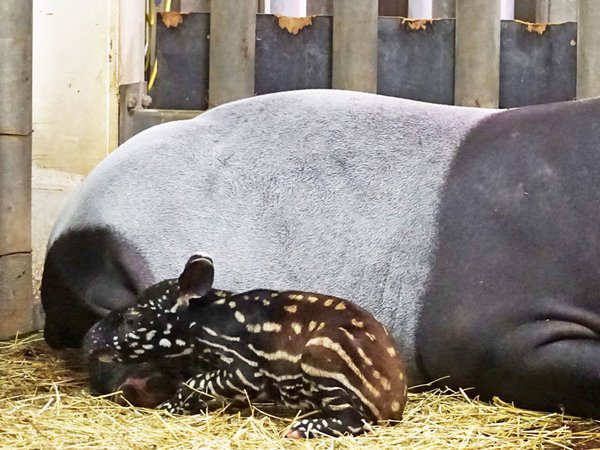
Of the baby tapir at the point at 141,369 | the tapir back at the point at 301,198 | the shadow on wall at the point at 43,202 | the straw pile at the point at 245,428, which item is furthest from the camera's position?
the shadow on wall at the point at 43,202

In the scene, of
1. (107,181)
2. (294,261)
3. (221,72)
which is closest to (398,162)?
(294,261)

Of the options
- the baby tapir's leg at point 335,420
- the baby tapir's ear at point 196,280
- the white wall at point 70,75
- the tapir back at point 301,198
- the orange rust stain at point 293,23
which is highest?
the orange rust stain at point 293,23

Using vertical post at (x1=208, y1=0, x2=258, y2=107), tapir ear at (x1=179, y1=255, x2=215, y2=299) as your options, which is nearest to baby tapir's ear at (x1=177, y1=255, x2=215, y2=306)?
tapir ear at (x1=179, y1=255, x2=215, y2=299)

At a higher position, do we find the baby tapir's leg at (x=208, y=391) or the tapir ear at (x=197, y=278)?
the tapir ear at (x=197, y=278)

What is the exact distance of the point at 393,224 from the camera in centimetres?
335

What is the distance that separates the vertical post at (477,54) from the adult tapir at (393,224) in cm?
132

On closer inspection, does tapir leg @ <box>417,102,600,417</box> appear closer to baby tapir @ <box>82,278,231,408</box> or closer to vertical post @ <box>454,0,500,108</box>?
baby tapir @ <box>82,278,231,408</box>

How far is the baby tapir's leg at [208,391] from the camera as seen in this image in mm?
2963

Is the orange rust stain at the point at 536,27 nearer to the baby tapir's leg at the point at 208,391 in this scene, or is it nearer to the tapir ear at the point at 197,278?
the tapir ear at the point at 197,278

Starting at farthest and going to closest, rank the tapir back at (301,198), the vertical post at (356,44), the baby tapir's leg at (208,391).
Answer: the vertical post at (356,44) → the tapir back at (301,198) → the baby tapir's leg at (208,391)

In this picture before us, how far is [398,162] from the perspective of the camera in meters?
3.44

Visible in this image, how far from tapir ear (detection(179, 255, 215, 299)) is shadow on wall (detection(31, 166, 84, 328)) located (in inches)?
62.7

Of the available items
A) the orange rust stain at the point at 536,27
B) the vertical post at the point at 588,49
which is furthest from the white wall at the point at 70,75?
the vertical post at the point at 588,49

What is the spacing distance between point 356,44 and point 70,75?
1248mm
